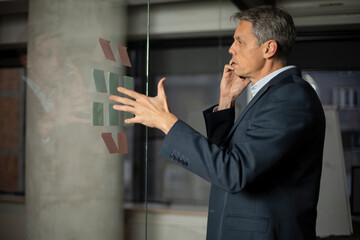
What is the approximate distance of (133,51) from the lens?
1668 millimetres

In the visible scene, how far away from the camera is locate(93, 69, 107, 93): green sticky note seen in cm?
144

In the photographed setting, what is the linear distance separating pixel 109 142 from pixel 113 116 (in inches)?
4.0

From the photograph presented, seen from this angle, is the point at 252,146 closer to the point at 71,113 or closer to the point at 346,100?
the point at 71,113

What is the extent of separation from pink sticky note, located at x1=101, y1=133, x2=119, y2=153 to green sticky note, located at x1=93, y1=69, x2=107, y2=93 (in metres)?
0.17

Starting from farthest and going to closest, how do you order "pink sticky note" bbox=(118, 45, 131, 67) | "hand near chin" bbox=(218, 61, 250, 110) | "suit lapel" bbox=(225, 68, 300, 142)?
"hand near chin" bbox=(218, 61, 250, 110), "pink sticky note" bbox=(118, 45, 131, 67), "suit lapel" bbox=(225, 68, 300, 142)

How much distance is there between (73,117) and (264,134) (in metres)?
0.65

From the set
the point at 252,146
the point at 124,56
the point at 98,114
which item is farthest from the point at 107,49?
the point at 252,146

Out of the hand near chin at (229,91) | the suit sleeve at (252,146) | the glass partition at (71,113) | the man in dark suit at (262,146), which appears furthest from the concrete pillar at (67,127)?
the hand near chin at (229,91)

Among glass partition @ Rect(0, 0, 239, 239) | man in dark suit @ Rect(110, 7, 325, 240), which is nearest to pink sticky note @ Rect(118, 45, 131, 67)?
glass partition @ Rect(0, 0, 239, 239)

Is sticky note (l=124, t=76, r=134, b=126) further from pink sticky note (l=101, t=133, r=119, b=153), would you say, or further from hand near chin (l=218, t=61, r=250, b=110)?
hand near chin (l=218, t=61, r=250, b=110)

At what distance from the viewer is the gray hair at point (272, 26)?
1410mm

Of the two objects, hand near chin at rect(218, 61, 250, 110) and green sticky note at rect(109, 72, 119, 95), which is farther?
hand near chin at rect(218, 61, 250, 110)

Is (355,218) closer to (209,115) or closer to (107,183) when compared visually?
(209,115)

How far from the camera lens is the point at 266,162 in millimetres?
1126
